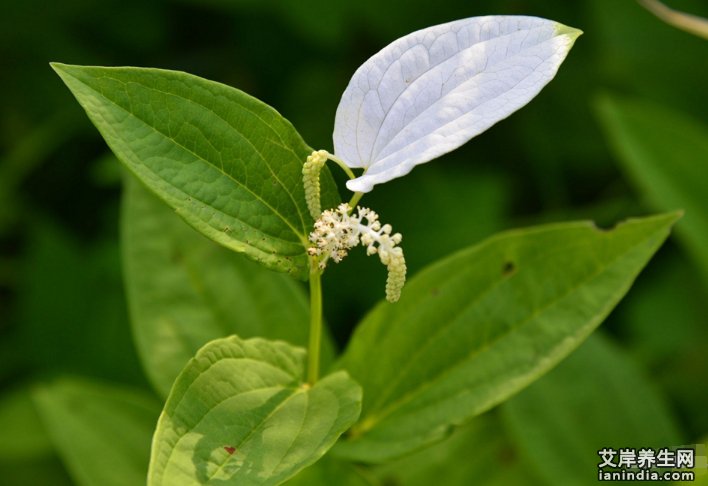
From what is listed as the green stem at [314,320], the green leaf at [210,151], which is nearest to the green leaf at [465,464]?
the green stem at [314,320]

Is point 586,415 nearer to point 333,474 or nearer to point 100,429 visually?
point 333,474

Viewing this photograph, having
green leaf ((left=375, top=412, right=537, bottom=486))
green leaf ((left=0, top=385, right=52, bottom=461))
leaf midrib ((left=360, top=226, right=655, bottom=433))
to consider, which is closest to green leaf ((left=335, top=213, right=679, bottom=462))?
leaf midrib ((left=360, top=226, right=655, bottom=433))

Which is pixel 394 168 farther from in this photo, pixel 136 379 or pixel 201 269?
pixel 136 379

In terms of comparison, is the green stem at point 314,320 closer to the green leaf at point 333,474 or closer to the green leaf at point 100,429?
the green leaf at point 333,474

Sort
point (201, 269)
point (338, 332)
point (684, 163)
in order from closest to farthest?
point (201, 269), point (684, 163), point (338, 332)

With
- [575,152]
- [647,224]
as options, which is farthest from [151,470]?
[575,152]
